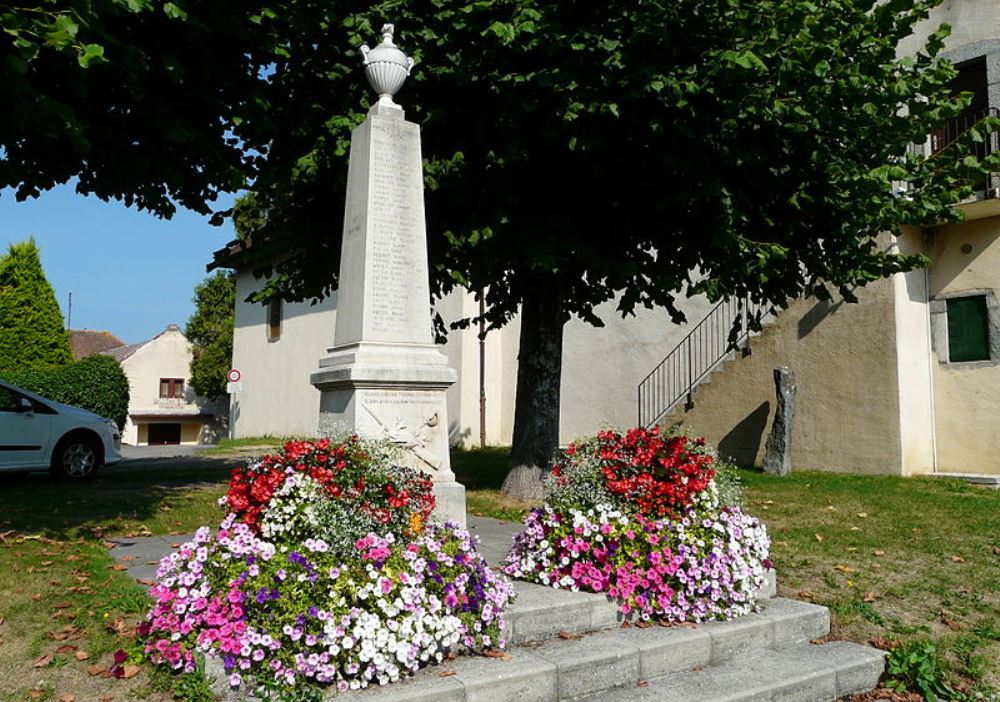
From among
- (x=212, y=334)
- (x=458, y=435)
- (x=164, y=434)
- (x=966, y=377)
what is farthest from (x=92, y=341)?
(x=966, y=377)

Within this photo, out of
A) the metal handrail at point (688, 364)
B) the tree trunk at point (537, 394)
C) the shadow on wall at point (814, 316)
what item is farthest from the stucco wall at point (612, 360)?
the tree trunk at point (537, 394)

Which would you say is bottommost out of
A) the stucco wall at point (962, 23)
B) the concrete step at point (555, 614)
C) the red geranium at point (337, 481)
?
the concrete step at point (555, 614)

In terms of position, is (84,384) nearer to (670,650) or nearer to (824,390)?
(824,390)

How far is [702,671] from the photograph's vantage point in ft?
14.1

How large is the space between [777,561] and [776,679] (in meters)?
2.50

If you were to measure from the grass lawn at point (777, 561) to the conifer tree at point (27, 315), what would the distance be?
1513 centimetres

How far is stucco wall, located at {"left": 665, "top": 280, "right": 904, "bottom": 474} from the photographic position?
12047 mm

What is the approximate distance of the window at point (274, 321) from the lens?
25.6 m

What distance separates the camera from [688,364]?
1541 cm

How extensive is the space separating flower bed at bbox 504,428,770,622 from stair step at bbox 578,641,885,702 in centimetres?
41

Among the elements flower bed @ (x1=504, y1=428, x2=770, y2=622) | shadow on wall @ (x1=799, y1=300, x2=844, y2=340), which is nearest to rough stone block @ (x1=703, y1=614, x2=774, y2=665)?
flower bed @ (x1=504, y1=428, x2=770, y2=622)

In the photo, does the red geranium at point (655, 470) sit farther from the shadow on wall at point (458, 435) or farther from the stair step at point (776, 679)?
the shadow on wall at point (458, 435)

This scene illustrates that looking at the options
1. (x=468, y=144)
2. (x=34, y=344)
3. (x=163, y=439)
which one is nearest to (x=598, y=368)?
(x=468, y=144)

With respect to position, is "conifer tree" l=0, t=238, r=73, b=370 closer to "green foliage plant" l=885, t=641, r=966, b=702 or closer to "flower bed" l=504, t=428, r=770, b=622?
"flower bed" l=504, t=428, r=770, b=622
